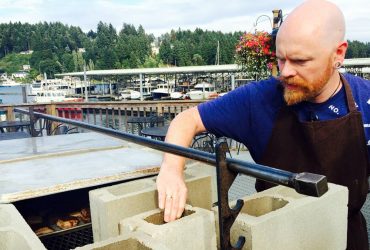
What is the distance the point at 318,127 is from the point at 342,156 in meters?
0.17

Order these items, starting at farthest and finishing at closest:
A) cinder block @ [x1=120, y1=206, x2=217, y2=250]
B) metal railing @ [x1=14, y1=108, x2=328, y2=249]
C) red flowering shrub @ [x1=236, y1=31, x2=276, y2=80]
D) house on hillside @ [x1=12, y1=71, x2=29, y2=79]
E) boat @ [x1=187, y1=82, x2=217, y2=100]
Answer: house on hillside @ [x1=12, y1=71, x2=29, y2=79]
boat @ [x1=187, y1=82, x2=217, y2=100]
red flowering shrub @ [x1=236, y1=31, x2=276, y2=80]
cinder block @ [x1=120, y1=206, x2=217, y2=250]
metal railing @ [x1=14, y1=108, x2=328, y2=249]

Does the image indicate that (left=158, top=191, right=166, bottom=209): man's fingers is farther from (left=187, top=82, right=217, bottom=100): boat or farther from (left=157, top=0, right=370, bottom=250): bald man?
(left=187, top=82, right=217, bottom=100): boat

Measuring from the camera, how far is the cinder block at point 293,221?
1148 millimetres

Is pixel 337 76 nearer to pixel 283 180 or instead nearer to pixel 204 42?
pixel 283 180

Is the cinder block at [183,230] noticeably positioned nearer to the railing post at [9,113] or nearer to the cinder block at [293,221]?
the cinder block at [293,221]

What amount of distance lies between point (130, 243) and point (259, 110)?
109cm

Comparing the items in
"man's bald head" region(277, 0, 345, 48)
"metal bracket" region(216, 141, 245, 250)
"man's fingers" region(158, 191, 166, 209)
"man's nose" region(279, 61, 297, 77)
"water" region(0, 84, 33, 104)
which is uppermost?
"man's bald head" region(277, 0, 345, 48)

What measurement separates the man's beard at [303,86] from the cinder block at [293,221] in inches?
20.1

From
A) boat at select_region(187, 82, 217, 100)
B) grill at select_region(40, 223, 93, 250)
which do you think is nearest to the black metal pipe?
grill at select_region(40, 223, 93, 250)

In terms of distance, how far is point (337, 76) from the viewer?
6.17 feet

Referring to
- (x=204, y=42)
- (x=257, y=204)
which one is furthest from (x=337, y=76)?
(x=204, y=42)

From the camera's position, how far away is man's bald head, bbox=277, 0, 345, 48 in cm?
167

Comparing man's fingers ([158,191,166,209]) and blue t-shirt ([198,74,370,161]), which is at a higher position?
blue t-shirt ([198,74,370,161])

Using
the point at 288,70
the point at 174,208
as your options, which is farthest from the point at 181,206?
the point at 288,70
